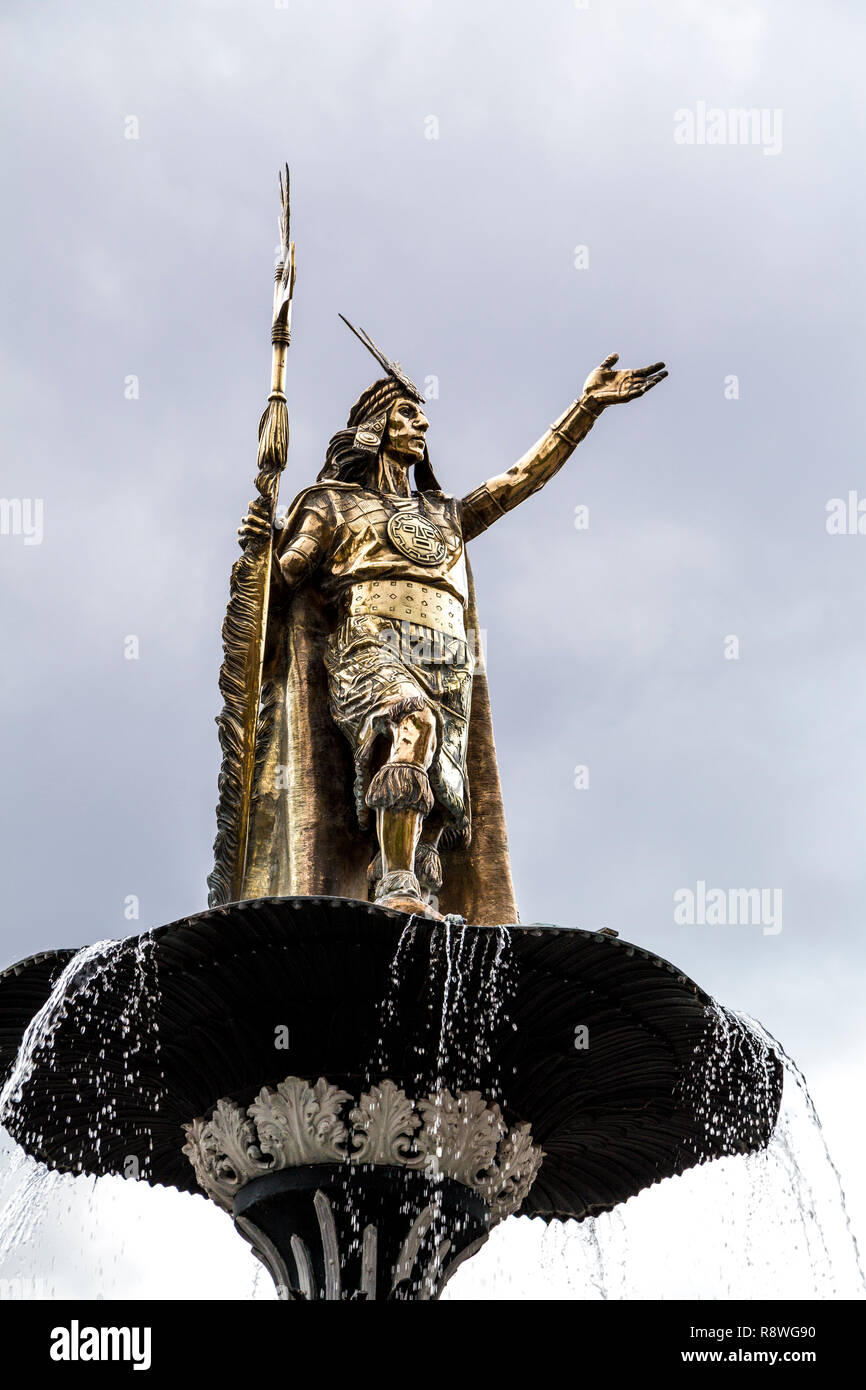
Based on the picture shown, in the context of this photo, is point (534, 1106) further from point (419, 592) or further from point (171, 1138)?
point (419, 592)

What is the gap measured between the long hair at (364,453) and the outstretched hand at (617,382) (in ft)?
4.60

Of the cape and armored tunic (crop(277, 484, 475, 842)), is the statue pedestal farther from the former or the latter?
armored tunic (crop(277, 484, 475, 842))

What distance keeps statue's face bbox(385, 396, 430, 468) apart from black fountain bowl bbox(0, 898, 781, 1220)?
4.91 m

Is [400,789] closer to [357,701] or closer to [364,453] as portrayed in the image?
[357,701]

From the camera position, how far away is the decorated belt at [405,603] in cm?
1280

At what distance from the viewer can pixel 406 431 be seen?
14.0 meters

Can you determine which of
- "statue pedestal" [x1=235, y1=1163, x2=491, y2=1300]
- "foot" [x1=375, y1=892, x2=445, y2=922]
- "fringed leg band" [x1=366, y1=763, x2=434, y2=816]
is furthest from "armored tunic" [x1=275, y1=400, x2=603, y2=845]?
"statue pedestal" [x1=235, y1=1163, x2=491, y2=1300]

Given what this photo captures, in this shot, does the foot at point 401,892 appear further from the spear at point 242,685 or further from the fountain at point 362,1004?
the spear at point 242,685

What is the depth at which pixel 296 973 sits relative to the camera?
10.4 m

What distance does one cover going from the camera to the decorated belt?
1280cm

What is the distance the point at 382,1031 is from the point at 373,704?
8.10 ft

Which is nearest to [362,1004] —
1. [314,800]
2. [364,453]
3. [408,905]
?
[408,905]

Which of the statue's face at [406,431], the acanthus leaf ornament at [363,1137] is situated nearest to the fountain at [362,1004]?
the acanthus leaf ornament at [363,1137]
